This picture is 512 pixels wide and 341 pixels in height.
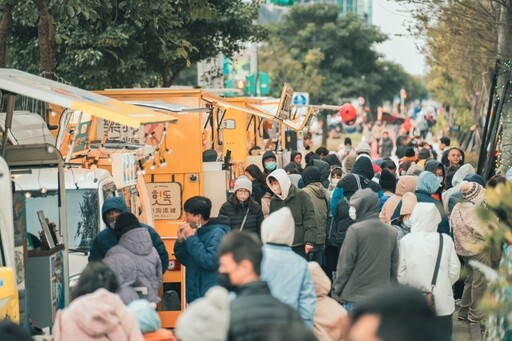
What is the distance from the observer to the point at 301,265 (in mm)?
8305

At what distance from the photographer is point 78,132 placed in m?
14.0

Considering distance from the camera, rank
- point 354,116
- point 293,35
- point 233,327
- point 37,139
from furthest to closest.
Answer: point 293,35
point 354,116
point 37,139
point 233,327

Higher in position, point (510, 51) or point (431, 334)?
point (510, 51)

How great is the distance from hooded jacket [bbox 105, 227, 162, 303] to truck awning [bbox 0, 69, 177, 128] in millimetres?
984

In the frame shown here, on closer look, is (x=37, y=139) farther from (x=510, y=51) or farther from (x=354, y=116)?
(x=354, y=116)

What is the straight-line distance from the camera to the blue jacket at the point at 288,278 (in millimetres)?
8227

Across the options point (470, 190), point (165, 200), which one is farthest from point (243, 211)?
point (470, 190)

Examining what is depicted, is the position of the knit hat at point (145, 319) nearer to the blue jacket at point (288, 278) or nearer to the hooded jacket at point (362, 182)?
the blue jacket at point (288, 278)

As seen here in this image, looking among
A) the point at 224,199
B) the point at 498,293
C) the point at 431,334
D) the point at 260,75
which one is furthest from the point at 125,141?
the point at 260,75

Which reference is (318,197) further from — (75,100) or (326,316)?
(75,100)

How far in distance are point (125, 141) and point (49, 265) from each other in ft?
18.6

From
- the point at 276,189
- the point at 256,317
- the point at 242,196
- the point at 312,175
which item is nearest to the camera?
the point at 256,317

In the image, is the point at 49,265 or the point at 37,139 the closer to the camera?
the point at 49,265

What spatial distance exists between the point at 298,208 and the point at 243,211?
777mm
